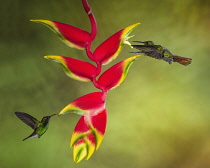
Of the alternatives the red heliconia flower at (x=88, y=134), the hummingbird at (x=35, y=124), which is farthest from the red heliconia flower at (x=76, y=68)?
the hummingbird at (x=35, y=124)

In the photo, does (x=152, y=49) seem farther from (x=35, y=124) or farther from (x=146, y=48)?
(x=35, y=124)

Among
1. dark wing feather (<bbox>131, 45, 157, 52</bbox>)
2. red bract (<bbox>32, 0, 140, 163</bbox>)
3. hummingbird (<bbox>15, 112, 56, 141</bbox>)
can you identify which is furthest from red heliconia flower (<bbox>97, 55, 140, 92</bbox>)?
hummingbird (<bbox>15, 112, 56, 141</bbox>)

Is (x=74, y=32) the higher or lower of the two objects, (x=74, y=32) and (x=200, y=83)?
the lower

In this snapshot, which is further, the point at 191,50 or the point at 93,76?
the point at 191,50

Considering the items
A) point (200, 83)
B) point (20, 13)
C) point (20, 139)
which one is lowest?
point (20, 139)

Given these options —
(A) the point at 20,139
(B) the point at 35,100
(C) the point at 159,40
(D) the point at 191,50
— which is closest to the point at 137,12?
(C) the point at 159,40

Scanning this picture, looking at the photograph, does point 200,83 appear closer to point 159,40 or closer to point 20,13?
point 159,40

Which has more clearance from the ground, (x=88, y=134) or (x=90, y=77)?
(x=90, y=77)

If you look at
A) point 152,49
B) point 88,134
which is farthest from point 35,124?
point 152,49
